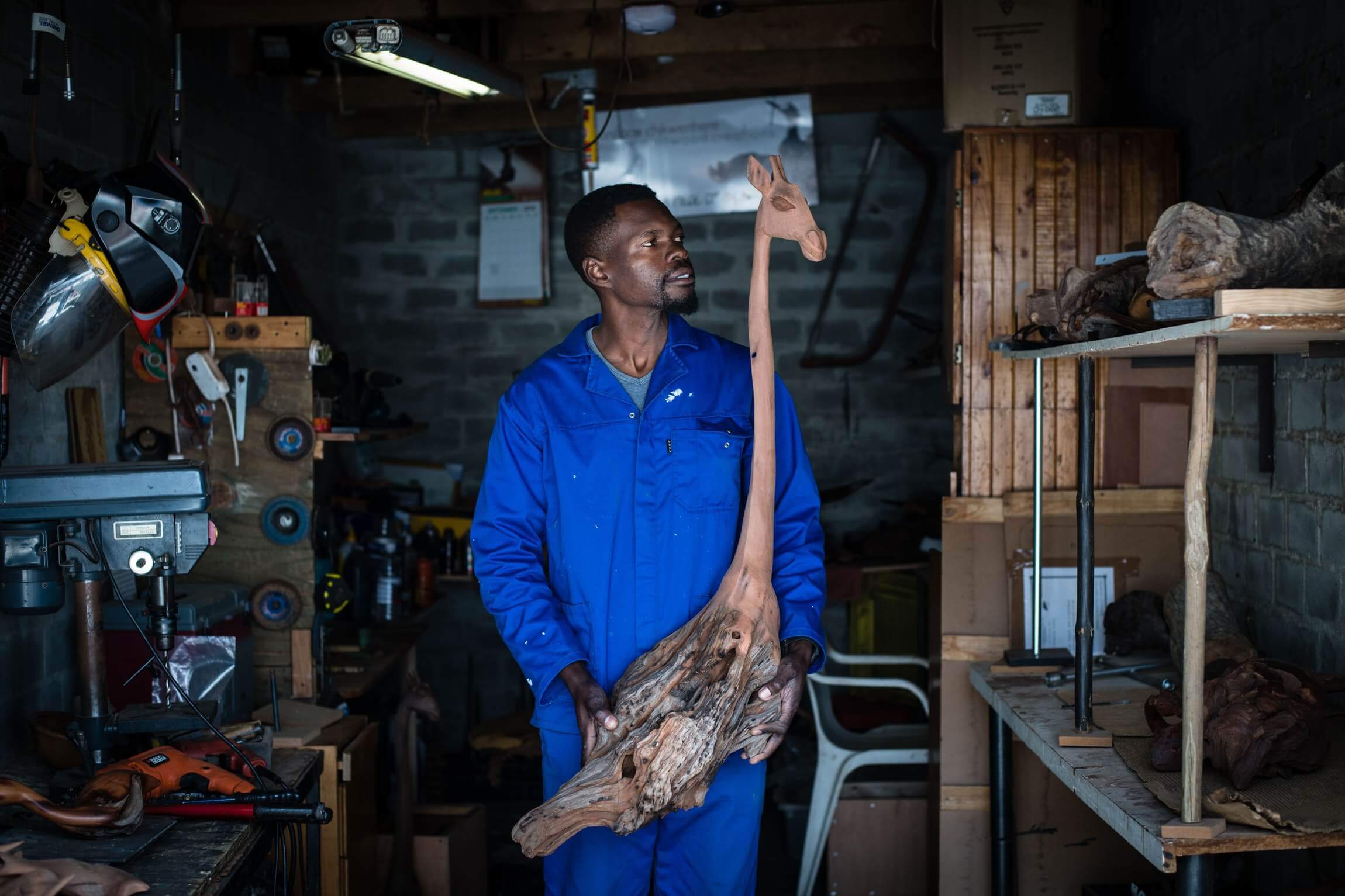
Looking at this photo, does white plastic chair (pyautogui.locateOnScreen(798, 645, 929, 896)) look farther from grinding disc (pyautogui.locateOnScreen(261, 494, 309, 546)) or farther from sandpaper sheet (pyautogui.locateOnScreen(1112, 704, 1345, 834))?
grinding disc (pyautogui.locateOnScreen(261, 494, 309, 546))

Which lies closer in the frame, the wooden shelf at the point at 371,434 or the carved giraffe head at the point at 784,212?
the carved giraffe head at the point at 784,212

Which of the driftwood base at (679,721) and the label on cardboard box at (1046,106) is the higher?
the label on cardboard box at (1046,106)

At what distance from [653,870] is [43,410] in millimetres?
1711

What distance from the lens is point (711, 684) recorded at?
Result: 1.87m

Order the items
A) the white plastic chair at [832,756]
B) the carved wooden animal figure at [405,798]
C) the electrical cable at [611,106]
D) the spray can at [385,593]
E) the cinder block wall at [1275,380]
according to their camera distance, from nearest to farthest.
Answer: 1. the cinder block wall at [1275,380]
2. the carved wooden animal figure at [405,798]
3. the white plastic chair at [832,756]
4. the electrical cable at [611,106]
5. the spray can at [385,593]

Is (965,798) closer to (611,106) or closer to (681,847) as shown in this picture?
(681,847)

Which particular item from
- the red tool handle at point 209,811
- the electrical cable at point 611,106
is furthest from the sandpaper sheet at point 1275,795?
the electrical cable at point 611,106

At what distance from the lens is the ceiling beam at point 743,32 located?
3914 millimetres

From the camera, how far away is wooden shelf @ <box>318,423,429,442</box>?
308cm

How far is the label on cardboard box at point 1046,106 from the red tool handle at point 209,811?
252 cm

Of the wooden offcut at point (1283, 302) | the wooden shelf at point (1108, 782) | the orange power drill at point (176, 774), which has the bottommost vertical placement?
the wooden shelf at point (1108, 782)

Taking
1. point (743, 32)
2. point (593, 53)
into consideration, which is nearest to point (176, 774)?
point (593, 53)

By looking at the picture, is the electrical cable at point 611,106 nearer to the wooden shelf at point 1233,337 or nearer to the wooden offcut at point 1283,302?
the wooden shelf at point 1233,337

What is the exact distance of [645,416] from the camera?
2.09 meters
